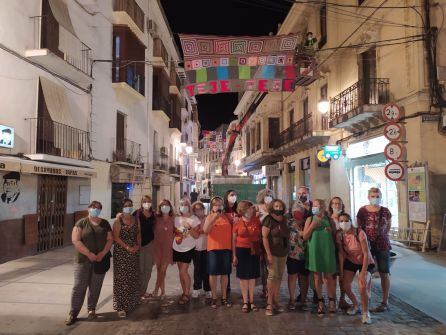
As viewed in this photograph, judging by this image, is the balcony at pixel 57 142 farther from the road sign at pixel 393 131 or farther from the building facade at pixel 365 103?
the road sign at pixel 393 131

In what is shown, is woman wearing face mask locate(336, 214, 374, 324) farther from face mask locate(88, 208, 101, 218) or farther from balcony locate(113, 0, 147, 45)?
balcony locate(113, 0, 147, 45)

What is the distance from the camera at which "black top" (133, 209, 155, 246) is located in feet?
21.3

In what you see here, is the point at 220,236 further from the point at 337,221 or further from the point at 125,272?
the point at 337,221

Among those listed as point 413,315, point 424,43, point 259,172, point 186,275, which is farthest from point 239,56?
point 259,172

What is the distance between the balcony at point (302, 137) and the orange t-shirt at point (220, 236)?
1353 centimetres

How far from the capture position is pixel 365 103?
14234 mm

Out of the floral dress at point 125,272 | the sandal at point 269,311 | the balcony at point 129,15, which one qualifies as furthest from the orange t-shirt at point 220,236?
the balcony at point 129,15

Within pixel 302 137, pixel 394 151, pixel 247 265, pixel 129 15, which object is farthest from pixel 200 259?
pixel 302 137

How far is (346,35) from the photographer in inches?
655

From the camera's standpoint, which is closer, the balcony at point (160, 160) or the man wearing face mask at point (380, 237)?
the man wearing face mask at point (380, 237)

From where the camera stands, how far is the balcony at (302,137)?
1891 cm

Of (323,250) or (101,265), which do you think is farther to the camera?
(323,250)

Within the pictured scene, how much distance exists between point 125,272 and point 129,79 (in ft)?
44.0

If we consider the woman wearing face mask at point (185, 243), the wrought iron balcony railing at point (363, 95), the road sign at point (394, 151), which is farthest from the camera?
the wrought iron balcony railing at point (363, 95)
